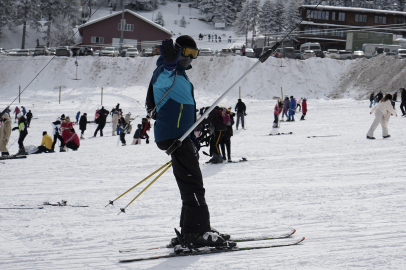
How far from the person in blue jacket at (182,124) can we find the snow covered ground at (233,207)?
24 centimetres

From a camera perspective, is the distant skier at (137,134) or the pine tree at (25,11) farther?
the pine tree at (25,11)

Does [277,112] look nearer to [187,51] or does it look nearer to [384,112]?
[384,112]

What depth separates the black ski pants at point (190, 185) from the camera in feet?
10.9

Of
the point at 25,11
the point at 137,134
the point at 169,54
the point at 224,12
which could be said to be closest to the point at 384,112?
Answer: the point at 137,134

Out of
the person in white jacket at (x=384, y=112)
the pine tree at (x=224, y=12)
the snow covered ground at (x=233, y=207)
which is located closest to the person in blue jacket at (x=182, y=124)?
the snow covered ground at (x=233, y=207)

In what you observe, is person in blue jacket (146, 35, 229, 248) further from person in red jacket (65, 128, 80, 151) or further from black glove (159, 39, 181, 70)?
person in red jacket (65, 128, 80, 151)

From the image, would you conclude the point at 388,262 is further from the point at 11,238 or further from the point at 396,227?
the point at 11,238

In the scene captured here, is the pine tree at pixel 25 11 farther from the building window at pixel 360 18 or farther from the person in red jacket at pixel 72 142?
the person in red jacket at pixel 72 142

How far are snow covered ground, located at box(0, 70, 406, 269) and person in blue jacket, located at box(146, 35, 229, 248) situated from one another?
0.24m

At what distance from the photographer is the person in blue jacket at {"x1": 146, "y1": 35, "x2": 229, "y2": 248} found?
3.25 meters

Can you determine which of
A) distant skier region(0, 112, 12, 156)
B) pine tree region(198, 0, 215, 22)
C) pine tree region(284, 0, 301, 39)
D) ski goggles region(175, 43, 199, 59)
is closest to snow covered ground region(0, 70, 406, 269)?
ski goggles region(175, 43, 199, 59)

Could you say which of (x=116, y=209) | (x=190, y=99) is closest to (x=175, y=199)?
(x=116, y=209)

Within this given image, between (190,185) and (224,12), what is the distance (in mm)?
78522

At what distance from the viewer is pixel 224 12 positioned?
78.1 m
